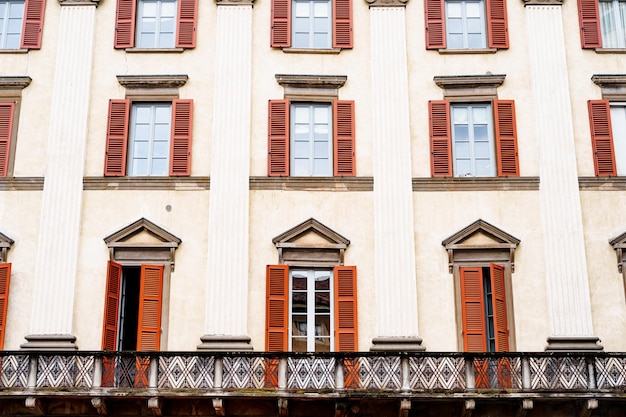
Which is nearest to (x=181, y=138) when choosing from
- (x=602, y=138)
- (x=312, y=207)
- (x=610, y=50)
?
(x=312, y=207)

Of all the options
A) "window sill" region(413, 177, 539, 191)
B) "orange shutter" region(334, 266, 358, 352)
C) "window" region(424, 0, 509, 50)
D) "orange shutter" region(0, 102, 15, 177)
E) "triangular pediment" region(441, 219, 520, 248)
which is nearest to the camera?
"orange shutter" region(334, 266, 358, 352)

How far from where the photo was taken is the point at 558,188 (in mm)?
22172

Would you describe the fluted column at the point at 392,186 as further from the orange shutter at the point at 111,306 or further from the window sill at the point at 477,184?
the orange shutter at the point at 111,306

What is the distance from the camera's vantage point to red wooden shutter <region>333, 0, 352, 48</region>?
23.4m

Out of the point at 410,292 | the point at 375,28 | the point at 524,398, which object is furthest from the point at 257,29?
the point at 524,398

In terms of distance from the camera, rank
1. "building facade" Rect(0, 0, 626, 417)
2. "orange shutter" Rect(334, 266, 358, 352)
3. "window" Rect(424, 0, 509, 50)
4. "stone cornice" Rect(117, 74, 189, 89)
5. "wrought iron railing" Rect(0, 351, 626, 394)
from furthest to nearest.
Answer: "window" Rect(424, 0, 509, 50)
"stone cornice" Rect(117, 74, 189, 89)
"orange shutter" Rect(334, 266, 358, 352)
"building facade" Rect(0, 0, 626, 417)
"wrought iron railing" Rect(0, 351, 626, 394)

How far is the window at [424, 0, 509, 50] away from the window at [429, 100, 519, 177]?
1585 mm

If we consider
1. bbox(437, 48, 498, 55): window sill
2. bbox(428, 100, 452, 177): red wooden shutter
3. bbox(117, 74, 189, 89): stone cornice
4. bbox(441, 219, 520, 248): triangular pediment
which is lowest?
bbox(441, 219, 520, 248): triangular pediment

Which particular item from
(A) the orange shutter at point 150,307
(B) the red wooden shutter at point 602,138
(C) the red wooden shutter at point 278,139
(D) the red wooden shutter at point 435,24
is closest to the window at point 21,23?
(C) the red wooden shutter at point 278,139

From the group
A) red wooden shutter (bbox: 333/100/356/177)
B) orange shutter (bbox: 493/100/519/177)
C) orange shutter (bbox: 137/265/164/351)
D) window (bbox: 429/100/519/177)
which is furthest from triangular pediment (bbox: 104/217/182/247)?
orange shutter (bbox: 493/100/519/177)

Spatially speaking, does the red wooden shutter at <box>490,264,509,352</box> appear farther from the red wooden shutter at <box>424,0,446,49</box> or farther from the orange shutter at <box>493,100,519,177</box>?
the red wooden shutter at <box>424,0,446,49</box>

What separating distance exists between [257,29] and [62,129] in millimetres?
5293

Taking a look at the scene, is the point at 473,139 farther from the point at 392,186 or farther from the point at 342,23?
the point at 342,23

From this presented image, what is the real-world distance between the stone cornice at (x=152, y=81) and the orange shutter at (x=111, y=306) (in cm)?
451
